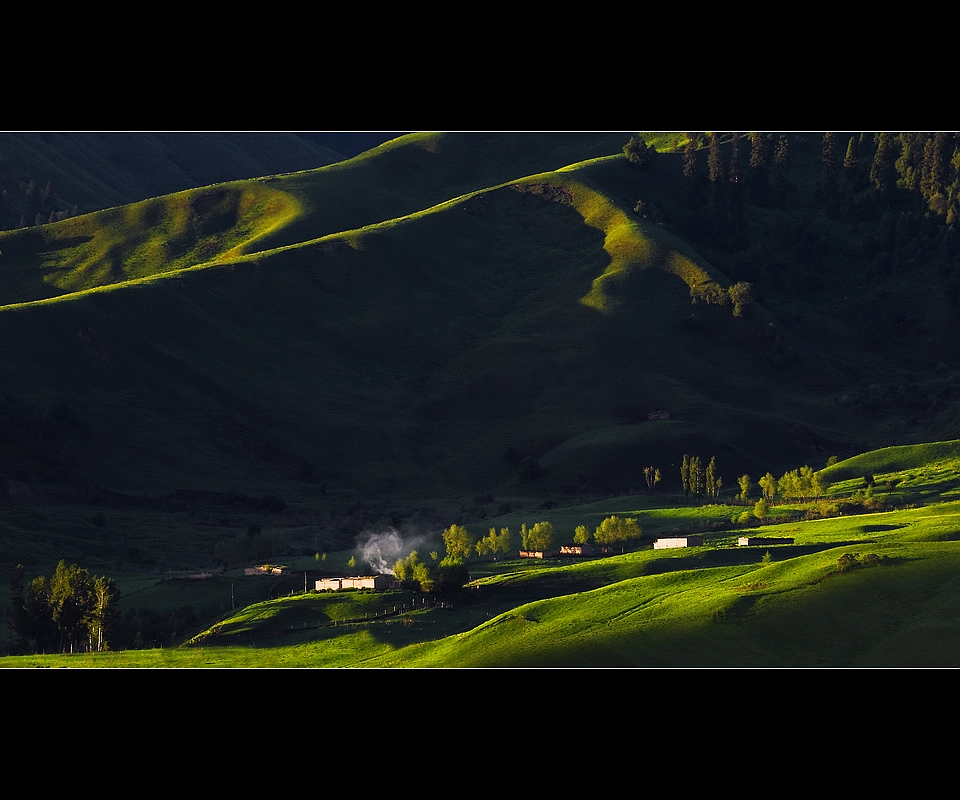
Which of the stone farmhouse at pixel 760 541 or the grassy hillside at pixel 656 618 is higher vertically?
the stone farmhouse at pixel 760 541

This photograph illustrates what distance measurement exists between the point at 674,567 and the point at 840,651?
25.2 meters

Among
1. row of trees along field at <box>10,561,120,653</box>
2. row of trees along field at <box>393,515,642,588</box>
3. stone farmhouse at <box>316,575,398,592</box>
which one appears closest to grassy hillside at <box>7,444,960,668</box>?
stone farmhouse at <box>316,575,398,592</box>

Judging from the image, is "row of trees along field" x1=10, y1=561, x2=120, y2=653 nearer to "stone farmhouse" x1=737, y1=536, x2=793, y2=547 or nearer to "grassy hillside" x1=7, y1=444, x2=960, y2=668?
"grassy hillside" x1=7, y1=444, x2=960, y2=668

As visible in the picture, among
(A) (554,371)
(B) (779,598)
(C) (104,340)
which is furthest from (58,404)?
(B) (779,598)

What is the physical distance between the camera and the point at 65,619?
81938 mm

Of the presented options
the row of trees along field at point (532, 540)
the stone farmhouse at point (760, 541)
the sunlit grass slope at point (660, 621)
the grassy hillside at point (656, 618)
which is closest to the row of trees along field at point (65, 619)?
the grassy hillside at point (656, 618)

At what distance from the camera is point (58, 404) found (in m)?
156

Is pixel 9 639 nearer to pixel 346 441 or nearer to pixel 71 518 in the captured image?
pixel 71 518

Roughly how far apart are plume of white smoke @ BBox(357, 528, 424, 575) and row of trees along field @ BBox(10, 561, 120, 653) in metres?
26.6

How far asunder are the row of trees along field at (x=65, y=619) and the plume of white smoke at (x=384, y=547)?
87.4 ft

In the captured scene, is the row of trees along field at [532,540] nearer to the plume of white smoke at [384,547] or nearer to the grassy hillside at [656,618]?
the plume of white smoke at [384,547]

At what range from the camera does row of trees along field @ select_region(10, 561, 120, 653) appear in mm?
81000

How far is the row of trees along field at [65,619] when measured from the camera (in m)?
81.0

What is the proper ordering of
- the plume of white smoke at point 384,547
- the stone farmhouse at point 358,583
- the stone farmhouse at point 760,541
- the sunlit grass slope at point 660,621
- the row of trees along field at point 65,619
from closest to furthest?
the sunlit grass slope at point 660,621
the row of trees along field at point 65,619
the stone farmhouse at point 358,583
the stone farmhouse at point 760,541
the plume of white smoke at point 384,547
